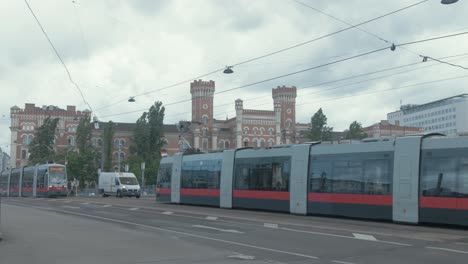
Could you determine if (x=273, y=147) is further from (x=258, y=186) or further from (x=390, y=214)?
(x=390, y=214)

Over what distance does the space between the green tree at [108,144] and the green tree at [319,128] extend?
37705 millimetres

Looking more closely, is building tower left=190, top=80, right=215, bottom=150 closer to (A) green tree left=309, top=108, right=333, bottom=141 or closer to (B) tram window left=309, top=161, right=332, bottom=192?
(A) green tree left=309, top=108, right=333, bottom=141

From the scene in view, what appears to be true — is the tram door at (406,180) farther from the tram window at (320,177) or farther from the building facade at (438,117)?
the building facade at (438,117)

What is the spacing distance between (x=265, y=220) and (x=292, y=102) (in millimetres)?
99845

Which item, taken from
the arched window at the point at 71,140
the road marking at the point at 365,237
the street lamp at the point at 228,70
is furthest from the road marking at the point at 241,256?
the arched window at the point at 71,140

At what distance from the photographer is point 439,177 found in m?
19.2

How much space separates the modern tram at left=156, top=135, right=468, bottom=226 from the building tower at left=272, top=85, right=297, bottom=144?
88.2 meters

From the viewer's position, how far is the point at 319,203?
Result: 2388 centimetres

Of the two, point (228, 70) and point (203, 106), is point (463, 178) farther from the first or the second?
point (203, 106)

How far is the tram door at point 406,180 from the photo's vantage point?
19.9m

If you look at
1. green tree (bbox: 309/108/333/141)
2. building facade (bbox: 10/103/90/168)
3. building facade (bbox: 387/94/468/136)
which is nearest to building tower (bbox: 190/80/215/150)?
building facade (bbox: 10/103/90/168)

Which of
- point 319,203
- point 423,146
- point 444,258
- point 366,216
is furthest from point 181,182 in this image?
point 444,258

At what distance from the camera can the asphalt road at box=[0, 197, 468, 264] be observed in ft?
38.7

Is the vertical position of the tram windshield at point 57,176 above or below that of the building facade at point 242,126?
below
